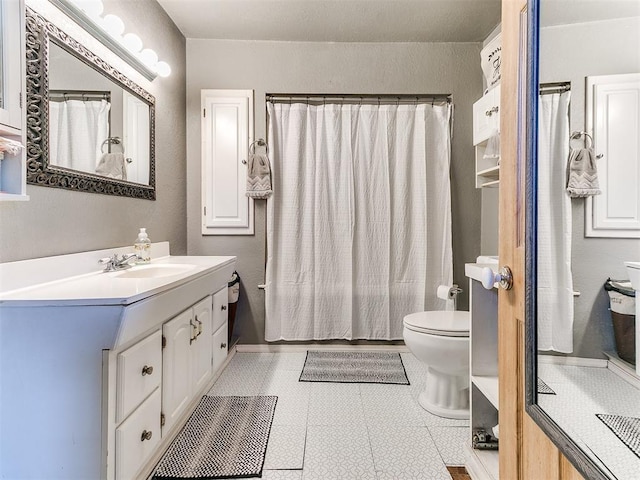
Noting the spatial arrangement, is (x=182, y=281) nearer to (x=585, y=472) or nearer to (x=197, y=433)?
(x=197, y=433)

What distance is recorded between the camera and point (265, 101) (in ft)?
8.95

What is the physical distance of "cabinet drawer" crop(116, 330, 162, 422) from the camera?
113 centimetres

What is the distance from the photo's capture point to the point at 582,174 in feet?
2.07

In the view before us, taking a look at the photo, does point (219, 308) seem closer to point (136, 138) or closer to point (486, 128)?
point (136, 138)

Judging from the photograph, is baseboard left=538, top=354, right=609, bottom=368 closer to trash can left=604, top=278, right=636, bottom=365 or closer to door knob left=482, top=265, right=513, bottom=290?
trash can left=604, top=278, right=636, bottom=365

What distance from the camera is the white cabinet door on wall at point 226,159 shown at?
2.72 m

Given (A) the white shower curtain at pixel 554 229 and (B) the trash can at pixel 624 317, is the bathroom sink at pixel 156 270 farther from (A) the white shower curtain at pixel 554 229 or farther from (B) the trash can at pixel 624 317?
(B) the trash can at pixel 624 317

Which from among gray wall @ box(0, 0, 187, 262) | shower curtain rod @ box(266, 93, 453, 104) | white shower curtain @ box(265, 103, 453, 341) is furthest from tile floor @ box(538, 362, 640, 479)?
shower curtain rod @ box(266, 93, 453, 104)

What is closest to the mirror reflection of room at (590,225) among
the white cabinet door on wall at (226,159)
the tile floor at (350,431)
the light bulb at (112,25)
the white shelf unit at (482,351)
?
the white shelf unit at (482,351)

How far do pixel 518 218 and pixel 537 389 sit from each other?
0.42 meters

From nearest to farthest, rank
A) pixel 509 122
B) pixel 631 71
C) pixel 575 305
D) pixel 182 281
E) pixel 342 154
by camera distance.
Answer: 1. pixel 631 71
2. pixel 575 305
3. pixel 509 122
4. pixel 182 281
5. pixel 342 154

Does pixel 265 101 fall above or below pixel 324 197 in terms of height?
above

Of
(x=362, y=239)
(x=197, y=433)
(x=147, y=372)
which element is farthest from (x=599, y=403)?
(x=362, y=239)

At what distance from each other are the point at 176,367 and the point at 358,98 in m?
2.31
